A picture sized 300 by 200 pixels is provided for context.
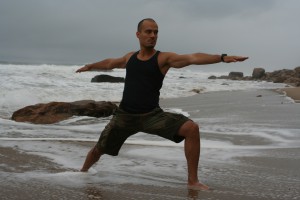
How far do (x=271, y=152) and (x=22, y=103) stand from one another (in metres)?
10.3

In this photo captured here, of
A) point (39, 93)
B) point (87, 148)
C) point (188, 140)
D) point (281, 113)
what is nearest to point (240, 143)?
point (87, 148)

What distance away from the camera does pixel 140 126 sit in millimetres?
4270

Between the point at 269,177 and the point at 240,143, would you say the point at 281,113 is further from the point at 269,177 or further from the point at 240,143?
the point at 269,177

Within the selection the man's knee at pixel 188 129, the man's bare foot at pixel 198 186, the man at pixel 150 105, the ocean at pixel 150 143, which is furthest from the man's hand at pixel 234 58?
the ocean at pixel 150 143

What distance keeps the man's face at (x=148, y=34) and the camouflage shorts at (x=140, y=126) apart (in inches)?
24.4

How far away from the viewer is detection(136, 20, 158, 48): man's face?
4.18 m

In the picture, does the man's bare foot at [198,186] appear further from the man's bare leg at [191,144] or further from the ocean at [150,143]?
the ocean at [150,143]

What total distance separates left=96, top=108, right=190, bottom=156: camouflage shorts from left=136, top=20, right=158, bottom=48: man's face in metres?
0.62

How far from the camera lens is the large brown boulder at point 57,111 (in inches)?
372

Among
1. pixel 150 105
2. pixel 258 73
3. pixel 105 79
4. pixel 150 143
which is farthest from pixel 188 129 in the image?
pixel 258 73

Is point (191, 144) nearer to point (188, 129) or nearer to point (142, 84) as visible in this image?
point (188, 129)

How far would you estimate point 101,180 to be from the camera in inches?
165

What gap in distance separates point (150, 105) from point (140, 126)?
0.73 feet

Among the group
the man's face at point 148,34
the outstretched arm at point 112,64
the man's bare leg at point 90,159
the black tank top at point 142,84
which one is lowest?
the man's bare leg at point 90,159
